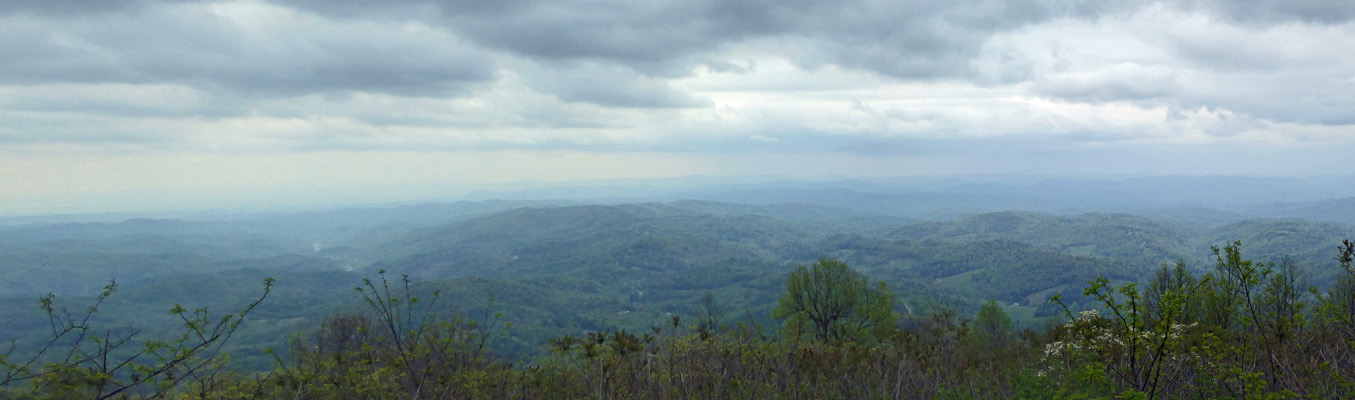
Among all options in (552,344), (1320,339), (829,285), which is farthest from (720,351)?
(829,285)

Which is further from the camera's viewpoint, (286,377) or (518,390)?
(518,390)

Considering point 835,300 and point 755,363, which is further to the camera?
point 835,300

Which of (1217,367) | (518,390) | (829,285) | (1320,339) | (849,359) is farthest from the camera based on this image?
(829,285)

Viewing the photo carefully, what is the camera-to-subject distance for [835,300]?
159ft

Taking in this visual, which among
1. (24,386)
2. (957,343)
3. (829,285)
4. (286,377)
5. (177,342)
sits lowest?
(829,285)

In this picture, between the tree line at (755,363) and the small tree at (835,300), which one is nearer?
the tree line at (755,363)

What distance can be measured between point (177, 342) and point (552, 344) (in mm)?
5944

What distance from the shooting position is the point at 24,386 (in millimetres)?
8258

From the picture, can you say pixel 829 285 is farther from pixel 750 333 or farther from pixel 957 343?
pixel 750 333

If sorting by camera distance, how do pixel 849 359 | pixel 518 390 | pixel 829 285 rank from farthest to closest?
1. pixel 829 285
2. pixel 849 359
3. pixel 518 390

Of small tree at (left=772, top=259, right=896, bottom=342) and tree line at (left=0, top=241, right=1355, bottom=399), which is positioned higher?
tree line at (left=0, top=241, right=1355, bottom=399)

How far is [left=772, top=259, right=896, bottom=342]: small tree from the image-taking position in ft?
148

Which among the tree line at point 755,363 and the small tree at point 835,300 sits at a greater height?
the tree line at point 755,363

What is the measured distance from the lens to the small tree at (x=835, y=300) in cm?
4525
